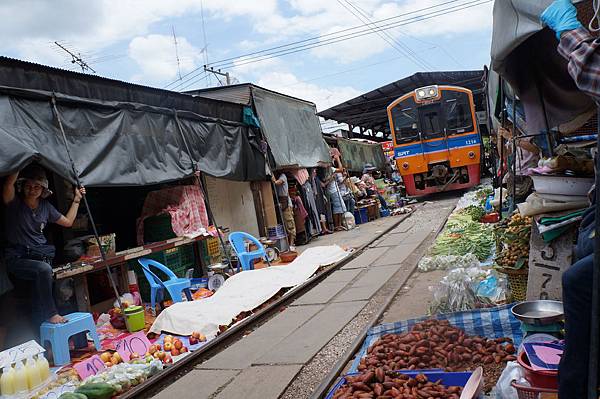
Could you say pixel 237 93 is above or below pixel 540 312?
above

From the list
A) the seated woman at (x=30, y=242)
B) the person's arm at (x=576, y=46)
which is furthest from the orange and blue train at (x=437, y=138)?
the person's arm at (x=576, y=46)

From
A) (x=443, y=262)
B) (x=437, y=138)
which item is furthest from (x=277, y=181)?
(x=437, y=138)

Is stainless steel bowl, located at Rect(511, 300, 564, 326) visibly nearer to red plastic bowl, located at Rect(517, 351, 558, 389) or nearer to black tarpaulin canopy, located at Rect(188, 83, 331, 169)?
red plastic bowl, located at Rect(517, 351, 558, 389)

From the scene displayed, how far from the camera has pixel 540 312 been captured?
136 inches

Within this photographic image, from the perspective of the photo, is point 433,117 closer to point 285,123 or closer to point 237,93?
point 285,123

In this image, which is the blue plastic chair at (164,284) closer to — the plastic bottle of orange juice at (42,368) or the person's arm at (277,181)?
the plastic bottle of orange juice at (42,368)

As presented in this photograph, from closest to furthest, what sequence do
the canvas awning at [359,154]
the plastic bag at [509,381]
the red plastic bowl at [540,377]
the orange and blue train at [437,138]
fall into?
the red plastic bowl at [540,377]
the plastic bag at [509,381]
the orange and blue train at [437,138]
the canvas awning at [359,154]

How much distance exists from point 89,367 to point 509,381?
Result: 13.5 ft

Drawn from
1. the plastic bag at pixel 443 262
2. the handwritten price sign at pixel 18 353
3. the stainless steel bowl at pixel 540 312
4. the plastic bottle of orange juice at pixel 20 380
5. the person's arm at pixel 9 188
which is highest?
the person's arm at pixel 9 188

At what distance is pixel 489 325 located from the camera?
4.14 meters

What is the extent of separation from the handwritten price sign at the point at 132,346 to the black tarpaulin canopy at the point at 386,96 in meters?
19.5

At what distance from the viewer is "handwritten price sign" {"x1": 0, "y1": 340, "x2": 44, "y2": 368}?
4.43 meters

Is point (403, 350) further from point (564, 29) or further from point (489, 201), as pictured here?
point (489, 201)

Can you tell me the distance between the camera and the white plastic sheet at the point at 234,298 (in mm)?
6242
